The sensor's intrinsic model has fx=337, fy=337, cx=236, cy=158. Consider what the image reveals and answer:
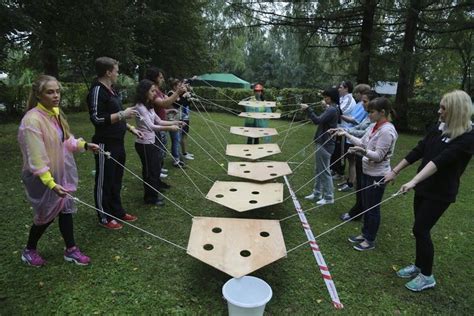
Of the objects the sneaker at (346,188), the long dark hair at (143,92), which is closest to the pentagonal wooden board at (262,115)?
the sneaker at (346,188)

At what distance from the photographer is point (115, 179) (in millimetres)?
3318

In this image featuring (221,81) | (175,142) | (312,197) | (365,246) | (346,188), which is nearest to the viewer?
(365,246)

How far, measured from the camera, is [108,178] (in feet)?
10.5

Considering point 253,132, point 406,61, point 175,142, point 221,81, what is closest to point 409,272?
point 253,132

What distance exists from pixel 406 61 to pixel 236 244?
7.37 m

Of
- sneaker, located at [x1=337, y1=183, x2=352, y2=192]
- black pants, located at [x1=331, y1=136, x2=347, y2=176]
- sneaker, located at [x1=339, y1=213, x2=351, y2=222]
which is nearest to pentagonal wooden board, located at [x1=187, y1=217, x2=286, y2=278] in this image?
sneaker, located at [x1=339, y1=213, x2=351, y2=222]

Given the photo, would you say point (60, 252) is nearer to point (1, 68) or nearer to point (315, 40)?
point (1, 68)

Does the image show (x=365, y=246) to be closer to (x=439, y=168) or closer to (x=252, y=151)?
(x=439, y=168)

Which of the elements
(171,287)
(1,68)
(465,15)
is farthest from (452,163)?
(1,68)

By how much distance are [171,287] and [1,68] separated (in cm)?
643

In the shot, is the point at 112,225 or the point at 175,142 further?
the point at 175,142

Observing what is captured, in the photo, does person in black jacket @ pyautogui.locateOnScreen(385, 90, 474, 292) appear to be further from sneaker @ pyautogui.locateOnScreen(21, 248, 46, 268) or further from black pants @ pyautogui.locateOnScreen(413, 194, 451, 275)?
sneaker @ pyautogui.locateOnScreen(21, 248, 46, 268)

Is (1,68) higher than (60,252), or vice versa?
(1,68)

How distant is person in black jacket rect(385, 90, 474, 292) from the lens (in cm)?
218
